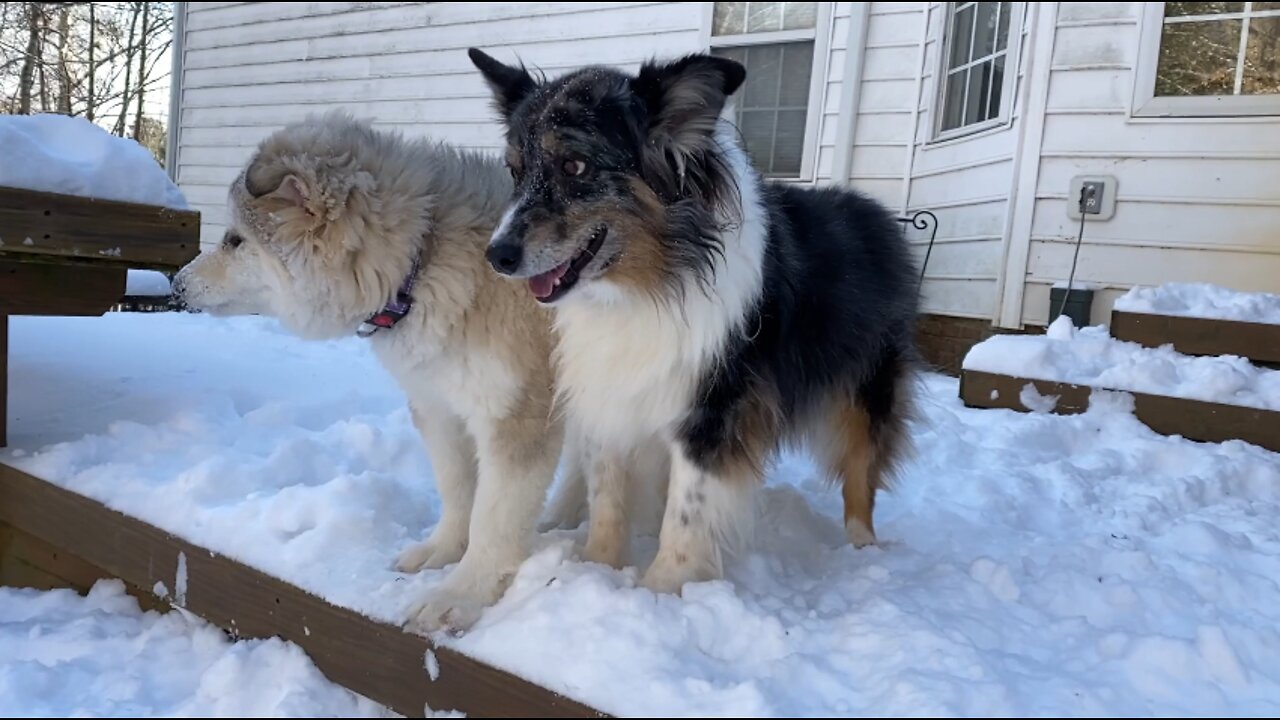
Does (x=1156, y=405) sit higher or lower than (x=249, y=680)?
higher

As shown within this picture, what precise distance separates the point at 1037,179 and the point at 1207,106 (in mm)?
1072

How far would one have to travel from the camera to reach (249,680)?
2189 mm

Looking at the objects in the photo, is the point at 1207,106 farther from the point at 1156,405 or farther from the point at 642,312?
the point at 642,312

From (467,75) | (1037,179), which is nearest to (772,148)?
(1037,179)

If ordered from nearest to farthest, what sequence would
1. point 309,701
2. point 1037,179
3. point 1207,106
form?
point 309,701 → point 1207,106 → point 1037,179

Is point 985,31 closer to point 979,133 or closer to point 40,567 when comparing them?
point 979,133

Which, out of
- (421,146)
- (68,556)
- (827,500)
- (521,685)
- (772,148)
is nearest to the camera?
(521,685)

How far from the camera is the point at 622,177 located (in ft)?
7.48

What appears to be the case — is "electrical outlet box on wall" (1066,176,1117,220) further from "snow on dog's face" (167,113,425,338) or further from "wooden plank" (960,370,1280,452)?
"snow on dog's face" (167,113,425,338)

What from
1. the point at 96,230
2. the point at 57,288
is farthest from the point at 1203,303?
the point at 57,288

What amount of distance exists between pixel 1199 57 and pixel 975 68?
1571 mm

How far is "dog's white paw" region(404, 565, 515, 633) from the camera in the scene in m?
2.08

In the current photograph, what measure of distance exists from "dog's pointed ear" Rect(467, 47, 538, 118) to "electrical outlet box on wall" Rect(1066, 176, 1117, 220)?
465cm

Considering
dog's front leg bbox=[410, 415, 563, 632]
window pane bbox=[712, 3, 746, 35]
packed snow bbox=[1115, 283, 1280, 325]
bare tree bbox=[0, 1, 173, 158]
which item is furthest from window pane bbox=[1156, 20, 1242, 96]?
bare tree bbox=[0, 1, 173, 158]
